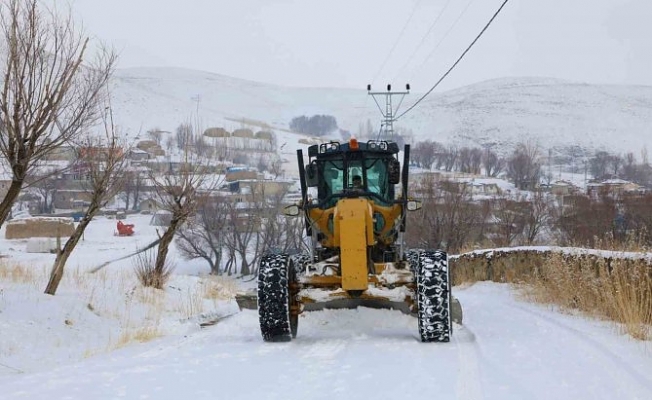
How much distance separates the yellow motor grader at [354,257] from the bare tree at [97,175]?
5409 mm

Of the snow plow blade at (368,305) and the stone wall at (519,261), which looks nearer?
the snow plow blade at (368,305)

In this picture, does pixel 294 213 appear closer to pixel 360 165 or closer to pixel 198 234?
pixel 360 165

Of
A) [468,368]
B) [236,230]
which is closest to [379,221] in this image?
[468,368]

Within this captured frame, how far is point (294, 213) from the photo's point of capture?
9234 mm

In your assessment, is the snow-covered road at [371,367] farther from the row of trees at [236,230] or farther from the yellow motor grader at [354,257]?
the row of trees at [236,230]

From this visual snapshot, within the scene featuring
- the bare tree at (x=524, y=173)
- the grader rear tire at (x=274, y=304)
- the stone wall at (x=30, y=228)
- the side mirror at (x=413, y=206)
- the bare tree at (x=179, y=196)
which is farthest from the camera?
the bare tree at (x=524, y=173)

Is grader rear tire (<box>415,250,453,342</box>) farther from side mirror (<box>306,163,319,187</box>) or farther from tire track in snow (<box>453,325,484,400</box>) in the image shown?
side mirror (<box>306,163,319,187</box>)

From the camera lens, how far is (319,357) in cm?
676

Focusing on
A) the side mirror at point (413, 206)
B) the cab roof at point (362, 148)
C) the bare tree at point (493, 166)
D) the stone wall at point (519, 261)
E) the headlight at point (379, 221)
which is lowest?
the stone wall at point (519, 261)

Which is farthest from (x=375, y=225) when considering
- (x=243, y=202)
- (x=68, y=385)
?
(x=243, y=202)

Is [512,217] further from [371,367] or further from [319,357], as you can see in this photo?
[371,367]

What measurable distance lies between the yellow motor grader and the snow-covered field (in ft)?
1.27

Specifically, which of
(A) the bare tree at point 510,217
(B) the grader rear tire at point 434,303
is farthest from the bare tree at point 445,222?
(B) the grader rear tire at point 434,303

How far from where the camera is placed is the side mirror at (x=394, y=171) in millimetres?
9461
